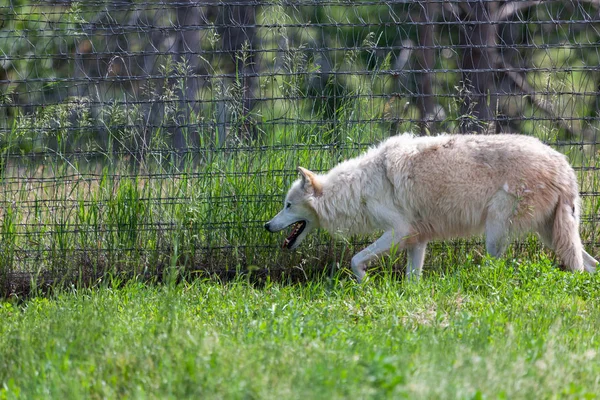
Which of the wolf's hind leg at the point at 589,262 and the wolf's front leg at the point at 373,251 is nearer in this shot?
the wolf's front leg at the point at 373,251

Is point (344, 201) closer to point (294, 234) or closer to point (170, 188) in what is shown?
point (294, 234)

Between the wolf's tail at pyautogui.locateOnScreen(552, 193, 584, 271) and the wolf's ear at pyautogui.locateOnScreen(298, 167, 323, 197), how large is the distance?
2.15 metres

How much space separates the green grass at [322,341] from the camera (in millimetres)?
3543

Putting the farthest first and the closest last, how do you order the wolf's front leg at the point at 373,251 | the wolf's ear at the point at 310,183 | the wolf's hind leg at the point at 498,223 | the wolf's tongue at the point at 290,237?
the wolf's tongue at the point at 290,237, the wolf's ear at the point at 310,183, the wolf's front leg at the point at 373,251, the wolf's hind leg at the point at 498,223

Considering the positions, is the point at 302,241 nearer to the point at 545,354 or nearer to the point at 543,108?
the point at 543,108

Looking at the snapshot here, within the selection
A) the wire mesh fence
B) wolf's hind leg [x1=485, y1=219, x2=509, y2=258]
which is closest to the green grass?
wolf's hind leg [x1=485, y1=219, x2=509, y2=258]

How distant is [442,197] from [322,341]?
9.58ft

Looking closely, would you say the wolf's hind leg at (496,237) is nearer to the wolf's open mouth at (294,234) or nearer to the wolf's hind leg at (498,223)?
the wolf's hind leg at (498,223)

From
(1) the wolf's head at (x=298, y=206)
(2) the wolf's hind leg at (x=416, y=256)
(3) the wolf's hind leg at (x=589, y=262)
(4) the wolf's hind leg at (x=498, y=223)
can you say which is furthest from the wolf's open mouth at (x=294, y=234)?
(3) the wolf's hind leg at (x=589, y=262)

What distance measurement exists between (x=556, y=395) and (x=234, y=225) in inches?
175

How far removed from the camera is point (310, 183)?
7258 millimetres

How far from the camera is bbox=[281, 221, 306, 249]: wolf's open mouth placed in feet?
24.1

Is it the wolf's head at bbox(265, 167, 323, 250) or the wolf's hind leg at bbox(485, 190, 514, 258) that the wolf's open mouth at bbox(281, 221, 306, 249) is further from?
the wolf's hind leg at bbox(485, 190, 514, 258)

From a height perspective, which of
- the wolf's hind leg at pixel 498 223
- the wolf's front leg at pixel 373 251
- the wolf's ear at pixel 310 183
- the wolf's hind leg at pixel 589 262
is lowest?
the wolf's hind leg at pixel 589 262
